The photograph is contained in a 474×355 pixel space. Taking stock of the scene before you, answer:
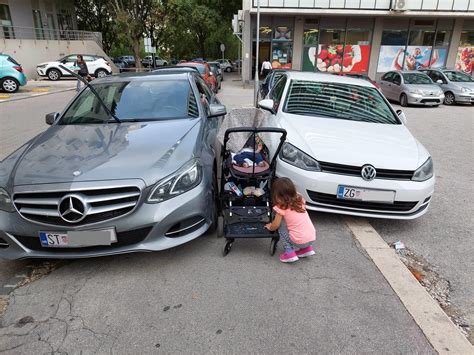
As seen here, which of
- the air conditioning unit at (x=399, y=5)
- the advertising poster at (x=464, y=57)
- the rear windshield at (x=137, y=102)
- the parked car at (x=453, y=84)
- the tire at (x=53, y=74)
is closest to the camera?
the rear windshield at (x=137, y=102)

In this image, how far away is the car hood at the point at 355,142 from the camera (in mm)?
3602

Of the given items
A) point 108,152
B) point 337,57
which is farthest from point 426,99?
point 108,152

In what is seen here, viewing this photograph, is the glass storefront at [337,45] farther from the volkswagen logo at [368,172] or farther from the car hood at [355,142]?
the volkswagen logo at [368,172]

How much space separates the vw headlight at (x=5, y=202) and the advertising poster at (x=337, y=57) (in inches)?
876

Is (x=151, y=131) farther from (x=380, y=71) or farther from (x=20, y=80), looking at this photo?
(x=380, y=71)

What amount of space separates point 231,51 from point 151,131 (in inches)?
1965

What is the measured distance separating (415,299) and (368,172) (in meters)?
1.29

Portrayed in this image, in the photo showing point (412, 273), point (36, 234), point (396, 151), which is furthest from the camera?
point (396, 151)

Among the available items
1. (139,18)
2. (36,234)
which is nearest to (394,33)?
(139,18)

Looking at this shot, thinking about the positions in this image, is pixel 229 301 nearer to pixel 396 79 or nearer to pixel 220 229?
pixel 220 229

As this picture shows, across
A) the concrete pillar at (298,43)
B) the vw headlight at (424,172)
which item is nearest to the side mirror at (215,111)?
the vw headlight at (424,172)

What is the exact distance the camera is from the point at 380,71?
2334 cm

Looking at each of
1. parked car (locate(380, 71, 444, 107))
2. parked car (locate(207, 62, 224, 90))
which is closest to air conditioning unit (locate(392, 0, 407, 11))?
parked car (locate(380, 71, 444, 107))

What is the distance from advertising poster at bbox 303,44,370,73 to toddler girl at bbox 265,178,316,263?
21.5 metres
